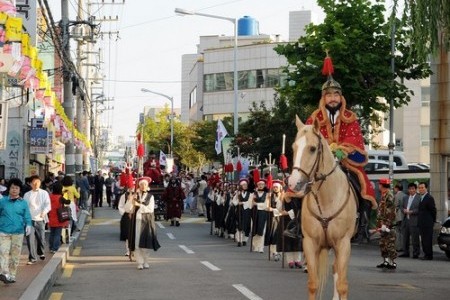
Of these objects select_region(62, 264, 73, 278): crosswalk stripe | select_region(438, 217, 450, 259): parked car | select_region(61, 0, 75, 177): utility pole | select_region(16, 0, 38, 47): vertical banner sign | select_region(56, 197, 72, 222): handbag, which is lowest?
select_region(62, 264, 73, 278): crosswalk stripe

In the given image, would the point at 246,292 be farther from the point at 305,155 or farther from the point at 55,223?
the point at 55,223

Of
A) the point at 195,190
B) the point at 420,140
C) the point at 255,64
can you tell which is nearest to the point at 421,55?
the point at 195,190

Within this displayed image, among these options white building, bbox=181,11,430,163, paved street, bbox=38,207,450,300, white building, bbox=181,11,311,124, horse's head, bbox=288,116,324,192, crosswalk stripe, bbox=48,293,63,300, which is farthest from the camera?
white building, bbox=181,11,311,124

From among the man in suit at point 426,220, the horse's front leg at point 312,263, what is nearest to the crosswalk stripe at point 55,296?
the horse's front leg at point 312,263

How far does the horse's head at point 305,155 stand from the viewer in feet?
38.7

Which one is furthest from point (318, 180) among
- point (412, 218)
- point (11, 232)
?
point (412, 218)

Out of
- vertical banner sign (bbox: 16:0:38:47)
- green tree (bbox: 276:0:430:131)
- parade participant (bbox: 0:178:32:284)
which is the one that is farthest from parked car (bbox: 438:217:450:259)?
vertical banner sign (bbox: 16:0:38:47)

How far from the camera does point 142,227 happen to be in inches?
823

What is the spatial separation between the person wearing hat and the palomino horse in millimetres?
368

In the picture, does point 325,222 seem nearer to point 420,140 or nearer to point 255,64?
point 420,140

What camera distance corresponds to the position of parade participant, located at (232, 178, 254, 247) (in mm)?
28078

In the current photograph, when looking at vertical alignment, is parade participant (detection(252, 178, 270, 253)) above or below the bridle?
below

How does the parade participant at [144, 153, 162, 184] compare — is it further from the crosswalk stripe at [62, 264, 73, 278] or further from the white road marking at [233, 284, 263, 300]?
the white road marking at [233, 284, 263, 300]

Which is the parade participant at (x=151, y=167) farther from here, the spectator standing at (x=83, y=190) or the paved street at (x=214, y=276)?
the spectator standing at (x=83, y=190)
